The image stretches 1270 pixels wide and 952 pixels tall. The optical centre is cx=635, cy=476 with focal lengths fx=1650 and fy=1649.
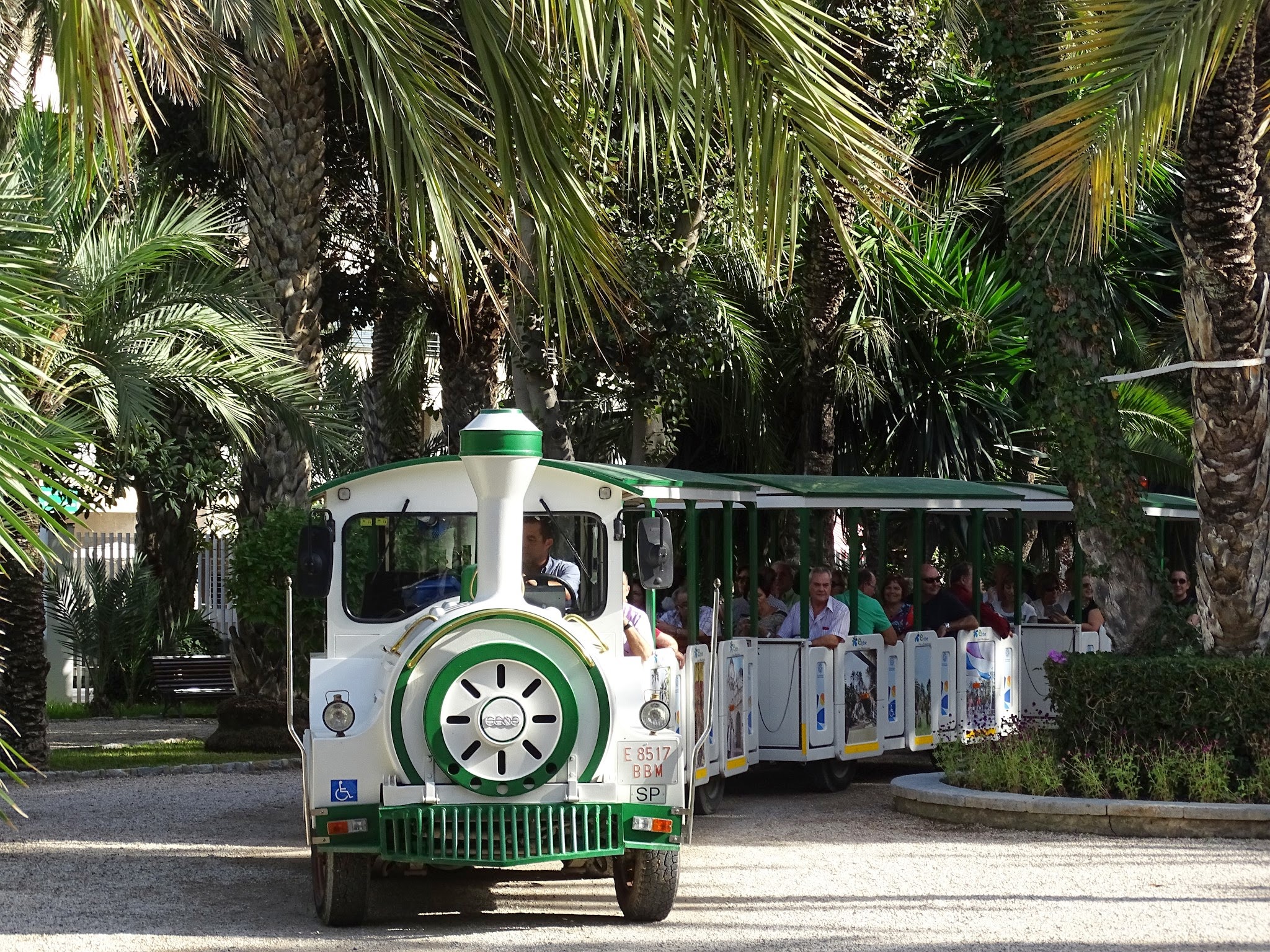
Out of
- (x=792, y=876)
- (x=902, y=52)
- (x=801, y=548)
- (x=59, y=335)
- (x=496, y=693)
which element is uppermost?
(x=902, y=52)

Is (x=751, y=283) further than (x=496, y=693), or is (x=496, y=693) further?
(x=751, y=283)

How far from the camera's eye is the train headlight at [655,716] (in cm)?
737

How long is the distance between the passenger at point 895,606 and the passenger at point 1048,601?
1.64 meters

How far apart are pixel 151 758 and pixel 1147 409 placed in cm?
1312

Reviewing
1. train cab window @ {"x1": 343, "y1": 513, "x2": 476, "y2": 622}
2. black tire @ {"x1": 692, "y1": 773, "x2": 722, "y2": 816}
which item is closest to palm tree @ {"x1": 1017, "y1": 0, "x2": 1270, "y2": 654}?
black tire @ {"x1": 692, "y1": 773, "x2": 722, "y2": 816}

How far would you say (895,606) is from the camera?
14742 mm

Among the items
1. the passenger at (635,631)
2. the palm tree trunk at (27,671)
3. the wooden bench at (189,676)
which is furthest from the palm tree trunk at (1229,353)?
the wooden bench at (189,676)

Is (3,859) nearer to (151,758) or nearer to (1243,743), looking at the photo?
(151,758)

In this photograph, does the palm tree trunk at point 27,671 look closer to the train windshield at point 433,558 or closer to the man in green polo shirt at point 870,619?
the train windshield at point 433,558

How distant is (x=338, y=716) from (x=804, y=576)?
18.9 feet

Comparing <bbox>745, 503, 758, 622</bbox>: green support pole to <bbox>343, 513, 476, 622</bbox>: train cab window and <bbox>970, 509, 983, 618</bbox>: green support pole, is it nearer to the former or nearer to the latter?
<bbox>970, 509, 983, 618</bbox>: green support pole

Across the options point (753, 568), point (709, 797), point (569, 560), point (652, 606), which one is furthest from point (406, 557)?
point (753, 568)

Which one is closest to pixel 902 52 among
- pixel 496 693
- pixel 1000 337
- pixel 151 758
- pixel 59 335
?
pixel 1000 337

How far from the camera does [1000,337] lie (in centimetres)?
2108
